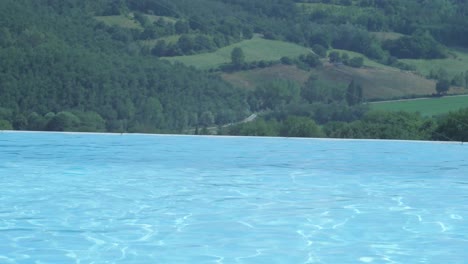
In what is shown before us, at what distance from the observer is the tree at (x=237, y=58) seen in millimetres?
25828

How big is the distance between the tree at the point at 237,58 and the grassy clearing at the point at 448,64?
5.65 m

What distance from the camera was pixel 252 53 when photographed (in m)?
26.4

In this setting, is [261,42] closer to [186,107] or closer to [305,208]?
[186,107]

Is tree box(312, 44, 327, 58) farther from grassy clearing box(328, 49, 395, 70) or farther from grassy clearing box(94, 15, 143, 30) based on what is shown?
grassy clearing box(94, 15, 143, 30)

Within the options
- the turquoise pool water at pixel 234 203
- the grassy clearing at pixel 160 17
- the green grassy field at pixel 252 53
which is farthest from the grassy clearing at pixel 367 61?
the turquoise pool water at pixel 234 203

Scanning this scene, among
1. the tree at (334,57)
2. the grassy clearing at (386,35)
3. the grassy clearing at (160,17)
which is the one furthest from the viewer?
the grassy clearing at (386,35)

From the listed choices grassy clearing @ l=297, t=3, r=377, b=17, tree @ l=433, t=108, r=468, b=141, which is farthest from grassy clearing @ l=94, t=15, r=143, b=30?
tree @ l=433, t=108, r=468, b=141

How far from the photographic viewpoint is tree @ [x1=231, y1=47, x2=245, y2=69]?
1017 inches

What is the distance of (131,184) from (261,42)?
1895 cm

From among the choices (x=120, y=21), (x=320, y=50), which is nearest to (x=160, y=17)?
(x=120, y=21)

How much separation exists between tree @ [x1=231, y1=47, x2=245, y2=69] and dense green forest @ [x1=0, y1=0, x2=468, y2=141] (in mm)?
48

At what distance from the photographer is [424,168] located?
10508 mm

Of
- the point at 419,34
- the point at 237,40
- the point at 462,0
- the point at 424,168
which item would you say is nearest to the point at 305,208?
A: the point at 424,168

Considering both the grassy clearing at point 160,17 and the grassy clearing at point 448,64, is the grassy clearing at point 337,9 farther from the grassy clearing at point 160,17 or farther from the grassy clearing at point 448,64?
the grassy clearing at point 160,17
